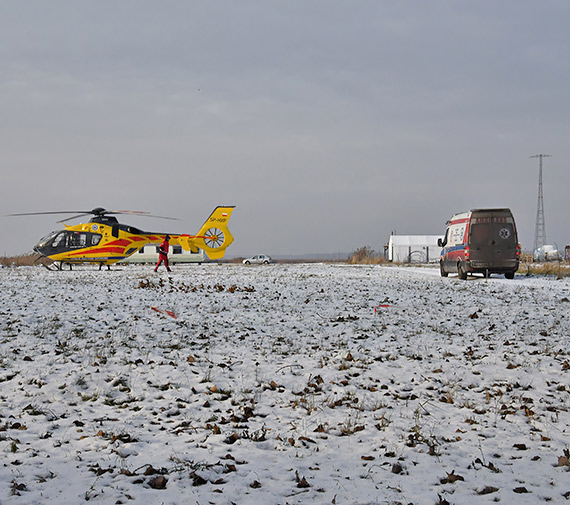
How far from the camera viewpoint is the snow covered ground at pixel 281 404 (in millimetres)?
4547

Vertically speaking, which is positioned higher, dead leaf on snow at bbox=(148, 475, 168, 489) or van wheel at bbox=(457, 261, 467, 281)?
van wheel at bbox=(457, 261, 467, 281)

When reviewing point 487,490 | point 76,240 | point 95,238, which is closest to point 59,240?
point 76,240

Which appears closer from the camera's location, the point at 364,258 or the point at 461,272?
the point at 461,272

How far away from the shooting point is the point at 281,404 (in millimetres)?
6816

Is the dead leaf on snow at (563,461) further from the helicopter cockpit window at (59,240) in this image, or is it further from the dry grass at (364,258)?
the dry grass at (364,258)

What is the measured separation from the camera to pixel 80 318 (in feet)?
37.2

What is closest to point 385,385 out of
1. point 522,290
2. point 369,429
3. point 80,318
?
point 369,429

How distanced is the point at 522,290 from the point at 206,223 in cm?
2576

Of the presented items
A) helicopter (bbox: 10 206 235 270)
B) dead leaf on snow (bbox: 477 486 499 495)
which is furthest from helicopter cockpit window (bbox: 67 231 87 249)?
dead leaf on snow (bbox: 477 486 499 495)

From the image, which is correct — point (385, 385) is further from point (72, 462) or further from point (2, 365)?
point (2, 365)

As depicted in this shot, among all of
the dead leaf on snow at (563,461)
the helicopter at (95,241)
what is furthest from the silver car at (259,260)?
the dead leaf on snow at (563,461)

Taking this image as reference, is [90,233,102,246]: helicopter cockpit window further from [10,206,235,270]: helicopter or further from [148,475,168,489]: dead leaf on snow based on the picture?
[148,475,168,489]: dead leaf on snow

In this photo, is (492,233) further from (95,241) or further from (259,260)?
(259,260)

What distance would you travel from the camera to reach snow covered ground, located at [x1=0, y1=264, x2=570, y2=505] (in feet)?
14.9
